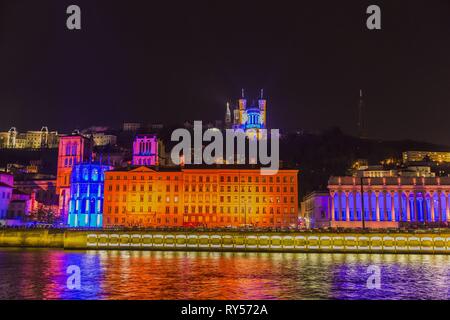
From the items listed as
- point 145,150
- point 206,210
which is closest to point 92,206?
point 145,150

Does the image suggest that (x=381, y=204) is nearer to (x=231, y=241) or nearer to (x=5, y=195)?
(x=231, y=241)

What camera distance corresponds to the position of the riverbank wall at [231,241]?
69312mm

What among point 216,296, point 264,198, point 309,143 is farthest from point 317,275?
point 309,143

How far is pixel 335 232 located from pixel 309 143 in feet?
345

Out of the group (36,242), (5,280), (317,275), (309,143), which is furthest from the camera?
(309,143)

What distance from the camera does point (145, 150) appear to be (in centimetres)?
13688

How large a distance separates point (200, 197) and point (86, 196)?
3250cm

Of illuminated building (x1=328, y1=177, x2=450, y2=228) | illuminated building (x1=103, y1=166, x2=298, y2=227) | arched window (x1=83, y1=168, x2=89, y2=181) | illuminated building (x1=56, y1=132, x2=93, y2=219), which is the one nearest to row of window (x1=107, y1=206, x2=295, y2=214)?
illuminated building (x1=103, y1=166, x2=298, y2=227)

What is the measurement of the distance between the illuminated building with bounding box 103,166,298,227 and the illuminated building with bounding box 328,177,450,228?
34.7ft

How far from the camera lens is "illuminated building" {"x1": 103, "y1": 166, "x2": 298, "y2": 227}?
330ft

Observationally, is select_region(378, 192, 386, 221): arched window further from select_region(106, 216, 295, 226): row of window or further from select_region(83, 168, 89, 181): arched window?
select_region(83, 168, 89, 181): arched window

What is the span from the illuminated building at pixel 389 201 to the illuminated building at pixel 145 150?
180 feet
